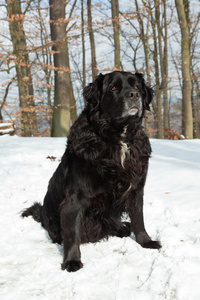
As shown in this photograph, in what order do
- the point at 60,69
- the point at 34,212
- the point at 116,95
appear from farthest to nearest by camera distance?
the point at 60,69 → the point at 34,212 → the point at 116,95

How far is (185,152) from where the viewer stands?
292 inches

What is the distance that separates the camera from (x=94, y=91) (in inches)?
126

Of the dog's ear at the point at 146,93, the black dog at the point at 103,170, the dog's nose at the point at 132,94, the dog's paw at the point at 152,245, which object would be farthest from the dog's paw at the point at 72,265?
the dog's ear at the point at 146,93

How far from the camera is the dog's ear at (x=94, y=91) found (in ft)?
10.3

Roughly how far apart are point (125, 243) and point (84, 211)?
621 millimetres

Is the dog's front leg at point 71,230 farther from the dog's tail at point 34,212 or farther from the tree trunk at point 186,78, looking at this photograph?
the tree trunk at point 186,78

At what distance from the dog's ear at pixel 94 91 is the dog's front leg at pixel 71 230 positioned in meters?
1.18

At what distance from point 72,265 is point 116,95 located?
1802 mm

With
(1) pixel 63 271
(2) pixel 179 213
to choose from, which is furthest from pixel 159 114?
(1) pixel 63 271

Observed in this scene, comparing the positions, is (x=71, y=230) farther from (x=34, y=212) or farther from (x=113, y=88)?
(x=113, y=88)

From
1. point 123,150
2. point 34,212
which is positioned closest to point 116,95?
point 123,150

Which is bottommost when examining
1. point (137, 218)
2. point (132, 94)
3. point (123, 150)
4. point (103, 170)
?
point (137, 218)

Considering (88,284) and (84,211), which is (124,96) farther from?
(88,284)

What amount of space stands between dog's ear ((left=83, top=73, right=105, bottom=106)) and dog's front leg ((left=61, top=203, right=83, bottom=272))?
1178mm
